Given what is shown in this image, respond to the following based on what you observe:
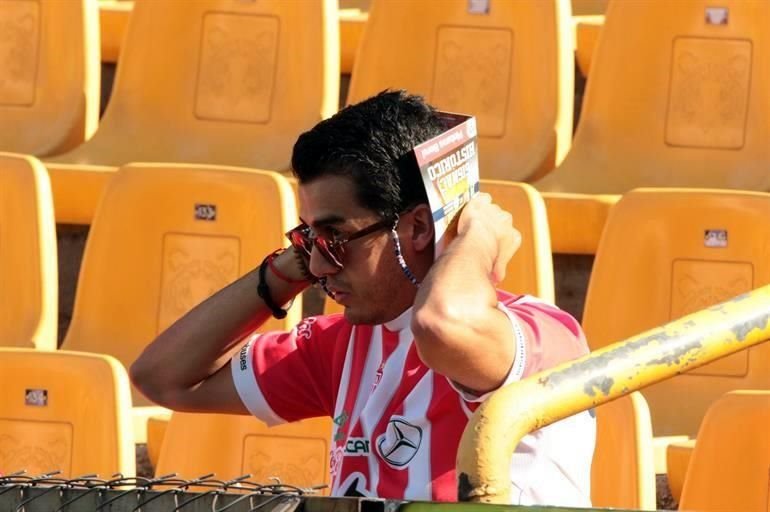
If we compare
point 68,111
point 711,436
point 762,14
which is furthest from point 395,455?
point 68,111

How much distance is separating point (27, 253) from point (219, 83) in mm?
941

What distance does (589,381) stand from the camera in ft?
4.53

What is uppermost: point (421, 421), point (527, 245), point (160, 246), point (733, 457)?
point (421, 421)

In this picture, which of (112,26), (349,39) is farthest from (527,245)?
(112,26)

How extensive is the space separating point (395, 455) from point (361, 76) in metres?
2.65

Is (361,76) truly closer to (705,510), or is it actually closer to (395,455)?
(705,510)

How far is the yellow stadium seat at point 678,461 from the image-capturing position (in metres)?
3.48

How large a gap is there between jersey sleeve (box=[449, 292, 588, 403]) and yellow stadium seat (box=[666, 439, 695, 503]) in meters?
1.39

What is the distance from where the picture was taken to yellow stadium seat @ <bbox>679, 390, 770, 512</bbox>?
311cm

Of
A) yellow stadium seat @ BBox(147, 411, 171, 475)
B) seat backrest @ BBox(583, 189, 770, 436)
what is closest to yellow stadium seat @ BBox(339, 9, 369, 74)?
seat backrest @ BBox(583, 189, 770, 436)

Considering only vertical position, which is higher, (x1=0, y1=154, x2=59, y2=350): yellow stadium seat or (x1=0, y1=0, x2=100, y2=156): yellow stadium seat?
(x1=0, y1=0, x2=100, y2=156): yellow stadium seat

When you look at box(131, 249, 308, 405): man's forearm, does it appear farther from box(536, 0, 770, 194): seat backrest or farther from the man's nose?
box(536, 0, 770, 194): seat backrest

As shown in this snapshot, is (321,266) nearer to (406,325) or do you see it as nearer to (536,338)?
(406,325)

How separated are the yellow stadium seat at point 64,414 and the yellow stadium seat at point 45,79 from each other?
4.53ft
